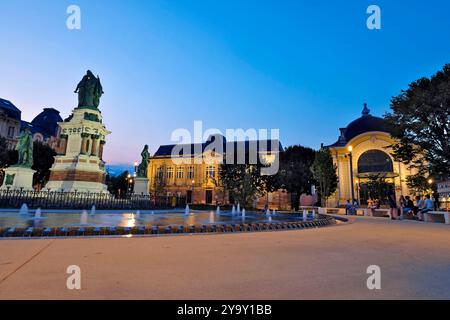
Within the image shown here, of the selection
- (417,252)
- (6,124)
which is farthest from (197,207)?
(6,124)

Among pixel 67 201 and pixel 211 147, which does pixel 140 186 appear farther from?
pixel 211 147

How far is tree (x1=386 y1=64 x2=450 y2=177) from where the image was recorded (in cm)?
2258

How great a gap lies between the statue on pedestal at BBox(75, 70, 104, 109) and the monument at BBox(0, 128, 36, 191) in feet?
18.5

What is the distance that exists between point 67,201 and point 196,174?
4116 cm

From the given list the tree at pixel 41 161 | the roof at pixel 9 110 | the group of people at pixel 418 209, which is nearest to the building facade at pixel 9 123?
the roof at pixel 9 110

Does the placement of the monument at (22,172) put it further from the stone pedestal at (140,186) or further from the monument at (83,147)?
the stone pedestal at (140,186)

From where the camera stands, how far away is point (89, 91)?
2641cm

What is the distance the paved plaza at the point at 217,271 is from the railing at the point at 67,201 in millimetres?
13536

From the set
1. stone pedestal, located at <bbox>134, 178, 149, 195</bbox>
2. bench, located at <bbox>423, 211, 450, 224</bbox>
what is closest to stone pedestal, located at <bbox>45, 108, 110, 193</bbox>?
stone pedestal, located at <bbox>134, 178, 149, 195</bbox>

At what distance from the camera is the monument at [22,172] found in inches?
822

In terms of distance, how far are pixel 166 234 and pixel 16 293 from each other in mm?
6126

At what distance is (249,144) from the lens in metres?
61.8
